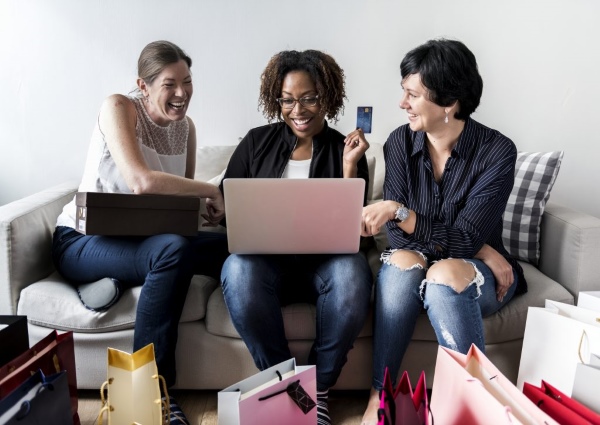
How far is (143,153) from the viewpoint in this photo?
5.45 ft

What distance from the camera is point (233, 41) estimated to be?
88.0 inches

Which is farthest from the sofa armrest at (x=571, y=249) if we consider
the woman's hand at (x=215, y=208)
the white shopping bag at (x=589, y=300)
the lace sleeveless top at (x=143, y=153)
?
the lace sleeveless top at (x=143, y=153)

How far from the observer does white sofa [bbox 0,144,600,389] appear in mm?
1531

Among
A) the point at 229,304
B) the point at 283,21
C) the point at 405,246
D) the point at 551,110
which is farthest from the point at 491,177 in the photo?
the point at 283,21

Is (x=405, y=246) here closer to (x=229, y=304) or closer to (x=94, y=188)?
(x=229, y=304)

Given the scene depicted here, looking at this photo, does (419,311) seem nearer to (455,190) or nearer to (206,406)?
(455,190)

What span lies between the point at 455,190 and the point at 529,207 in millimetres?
402

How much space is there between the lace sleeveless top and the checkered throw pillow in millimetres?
1139

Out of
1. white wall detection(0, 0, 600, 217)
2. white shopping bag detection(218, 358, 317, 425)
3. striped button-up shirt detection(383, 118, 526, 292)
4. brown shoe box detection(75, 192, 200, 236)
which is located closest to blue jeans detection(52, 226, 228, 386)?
brown shoe box detection(75, 192, 200, 236)

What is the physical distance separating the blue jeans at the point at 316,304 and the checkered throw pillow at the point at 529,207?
611 millimetres

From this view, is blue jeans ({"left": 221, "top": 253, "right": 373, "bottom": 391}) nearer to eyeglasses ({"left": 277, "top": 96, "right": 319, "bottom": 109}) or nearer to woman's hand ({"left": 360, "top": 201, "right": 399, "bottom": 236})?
woman's hand ({"left": 360, "top": 201, "right": 399, "bottom": 236})

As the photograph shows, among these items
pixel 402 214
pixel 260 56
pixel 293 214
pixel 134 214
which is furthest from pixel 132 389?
pixel 260 56

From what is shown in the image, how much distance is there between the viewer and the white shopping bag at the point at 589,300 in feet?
4.82

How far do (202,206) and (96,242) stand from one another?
0.33 m
